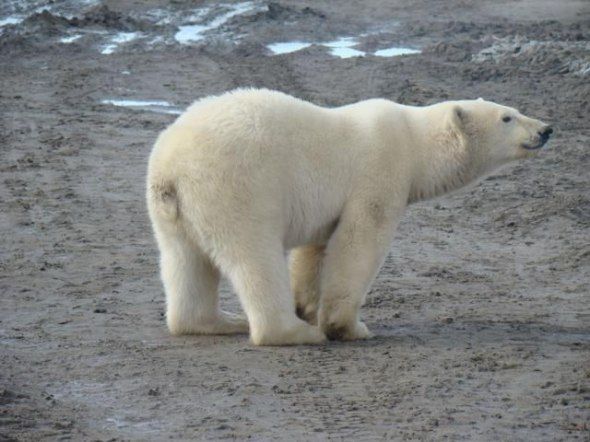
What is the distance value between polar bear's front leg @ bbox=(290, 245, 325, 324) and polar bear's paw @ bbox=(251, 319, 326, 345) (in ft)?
1.65

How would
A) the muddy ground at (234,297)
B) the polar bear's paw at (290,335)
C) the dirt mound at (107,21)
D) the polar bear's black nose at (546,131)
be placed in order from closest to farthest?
1. the muddy ground at (234,297)
2. the polar bear's paw at (290,335)
3. the polar bear's black nose at (546,131)
4. the dirt mound at (107,21)

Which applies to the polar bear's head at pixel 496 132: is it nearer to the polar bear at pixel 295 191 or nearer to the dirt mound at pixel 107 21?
the polar bear at pixel 295 191

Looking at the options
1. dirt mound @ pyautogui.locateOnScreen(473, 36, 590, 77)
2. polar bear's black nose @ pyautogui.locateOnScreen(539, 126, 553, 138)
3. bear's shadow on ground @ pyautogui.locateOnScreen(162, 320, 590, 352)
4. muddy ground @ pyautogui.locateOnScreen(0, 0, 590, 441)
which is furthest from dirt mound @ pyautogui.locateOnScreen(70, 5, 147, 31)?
bear's shadow on ground @ pyautogui.locateOnScreen(162, 320, 590, 352)

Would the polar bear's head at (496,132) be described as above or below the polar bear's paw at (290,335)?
above

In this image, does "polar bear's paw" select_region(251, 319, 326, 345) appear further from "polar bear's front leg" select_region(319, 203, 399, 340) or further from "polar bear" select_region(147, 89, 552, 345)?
"polar bear's front leg" select_region(319, 203, 399, 340)

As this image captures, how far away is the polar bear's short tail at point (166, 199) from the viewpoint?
7.25 metres

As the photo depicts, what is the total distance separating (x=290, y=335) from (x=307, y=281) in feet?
2.33

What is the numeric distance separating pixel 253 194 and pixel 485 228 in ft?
13.7

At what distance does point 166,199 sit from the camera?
286 inches

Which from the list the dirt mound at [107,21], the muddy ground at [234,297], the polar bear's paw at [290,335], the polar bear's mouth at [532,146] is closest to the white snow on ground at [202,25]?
the muddy ground at [234,297]

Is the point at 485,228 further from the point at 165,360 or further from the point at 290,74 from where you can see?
the point at 290,74

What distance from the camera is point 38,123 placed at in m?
14.6

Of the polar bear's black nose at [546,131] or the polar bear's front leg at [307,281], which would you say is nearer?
the polar bear's front leg at [307,281]

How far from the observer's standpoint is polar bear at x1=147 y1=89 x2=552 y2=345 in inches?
284
